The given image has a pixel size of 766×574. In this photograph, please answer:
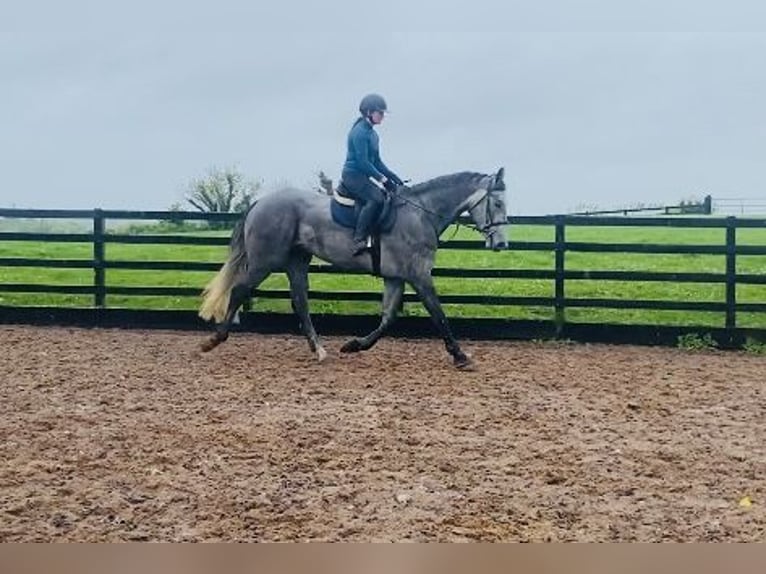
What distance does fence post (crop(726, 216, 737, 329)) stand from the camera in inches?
275

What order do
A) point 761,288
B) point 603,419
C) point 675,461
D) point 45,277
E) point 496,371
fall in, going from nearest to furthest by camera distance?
point 675,461 < point 603,419 < point 496,371 < point 761,288 < point 45,277

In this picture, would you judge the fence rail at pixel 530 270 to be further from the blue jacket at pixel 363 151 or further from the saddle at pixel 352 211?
the blue jacket at pixel 363 151

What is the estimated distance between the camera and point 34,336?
7.17 metres

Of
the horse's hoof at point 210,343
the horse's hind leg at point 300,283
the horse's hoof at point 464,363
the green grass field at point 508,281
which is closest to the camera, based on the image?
the horse's hoof at point 464,363

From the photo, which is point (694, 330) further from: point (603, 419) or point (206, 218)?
point (206, 218)

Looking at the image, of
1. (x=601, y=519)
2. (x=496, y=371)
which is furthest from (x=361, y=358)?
(x=601, y=519)

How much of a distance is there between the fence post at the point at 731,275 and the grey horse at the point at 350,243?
2286mm

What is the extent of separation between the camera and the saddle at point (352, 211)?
6047 mm

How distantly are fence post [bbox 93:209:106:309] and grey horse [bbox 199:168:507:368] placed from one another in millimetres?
1850

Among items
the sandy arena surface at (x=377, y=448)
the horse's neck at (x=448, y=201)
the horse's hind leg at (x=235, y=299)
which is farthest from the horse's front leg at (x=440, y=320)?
the horse's hind leg at (x=235, y=299)

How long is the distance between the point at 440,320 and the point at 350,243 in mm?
882

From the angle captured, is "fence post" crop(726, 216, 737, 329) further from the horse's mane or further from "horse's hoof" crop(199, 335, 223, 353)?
"horse's hoof" crop(199, 335, 223, 353)

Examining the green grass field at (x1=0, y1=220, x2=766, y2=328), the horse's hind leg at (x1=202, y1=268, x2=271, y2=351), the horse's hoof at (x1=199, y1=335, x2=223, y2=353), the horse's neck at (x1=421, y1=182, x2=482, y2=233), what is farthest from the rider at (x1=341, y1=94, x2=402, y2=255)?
the green grass field at (x1=0, y1=220, x2=766, y2=328)

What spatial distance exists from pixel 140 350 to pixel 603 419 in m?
3.75
